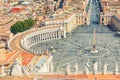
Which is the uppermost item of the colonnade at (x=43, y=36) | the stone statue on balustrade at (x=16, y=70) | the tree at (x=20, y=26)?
the stone statue on balustrade at (x=16, y=70)

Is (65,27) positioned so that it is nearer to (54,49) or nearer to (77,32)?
(77,32)

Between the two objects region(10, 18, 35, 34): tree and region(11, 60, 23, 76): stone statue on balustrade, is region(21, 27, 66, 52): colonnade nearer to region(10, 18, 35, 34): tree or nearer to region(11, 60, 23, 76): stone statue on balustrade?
region(10, 18, 35, 34): tree

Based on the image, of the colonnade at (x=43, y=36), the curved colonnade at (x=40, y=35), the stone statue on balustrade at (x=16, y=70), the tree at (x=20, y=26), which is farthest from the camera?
the tree at (x=20, y=26)

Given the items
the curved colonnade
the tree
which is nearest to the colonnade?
the curved colonnade

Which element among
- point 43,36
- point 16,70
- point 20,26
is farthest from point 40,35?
point 16,70

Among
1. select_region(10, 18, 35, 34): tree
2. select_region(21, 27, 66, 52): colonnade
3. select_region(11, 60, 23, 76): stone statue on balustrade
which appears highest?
select_region(11, 60, 23, 76): stone statue on balustrade

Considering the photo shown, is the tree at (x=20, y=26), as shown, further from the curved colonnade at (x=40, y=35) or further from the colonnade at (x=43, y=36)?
the colonnade at (x=43, y=36)

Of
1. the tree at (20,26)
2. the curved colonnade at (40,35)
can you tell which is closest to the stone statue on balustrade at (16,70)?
the curved colonnade at (40,35)

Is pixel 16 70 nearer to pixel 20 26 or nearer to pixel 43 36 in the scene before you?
pixel 43 36
